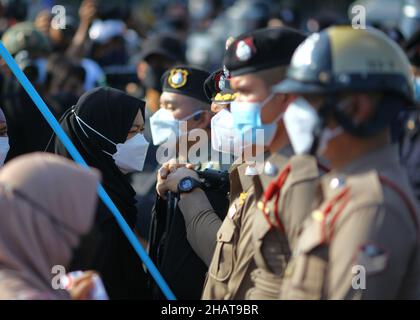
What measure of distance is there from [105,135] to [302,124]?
1975 millimetres

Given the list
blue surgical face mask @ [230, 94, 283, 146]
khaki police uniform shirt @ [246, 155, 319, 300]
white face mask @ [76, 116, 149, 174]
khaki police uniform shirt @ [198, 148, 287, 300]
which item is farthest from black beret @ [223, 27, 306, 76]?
white face mask @ [76, 116, 149, 174]

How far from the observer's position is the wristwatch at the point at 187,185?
524 centimetres

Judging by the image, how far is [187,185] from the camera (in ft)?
17.2

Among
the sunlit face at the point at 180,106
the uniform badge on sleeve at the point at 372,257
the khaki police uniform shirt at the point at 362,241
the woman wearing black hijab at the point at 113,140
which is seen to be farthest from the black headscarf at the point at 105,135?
the uniform badge on sleeve at the point at 372,257

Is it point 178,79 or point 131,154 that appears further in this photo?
point 178,79

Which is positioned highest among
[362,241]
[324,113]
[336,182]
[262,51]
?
[262,51]

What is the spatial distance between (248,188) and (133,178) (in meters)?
3.22

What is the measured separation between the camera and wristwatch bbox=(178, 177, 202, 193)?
5.24m

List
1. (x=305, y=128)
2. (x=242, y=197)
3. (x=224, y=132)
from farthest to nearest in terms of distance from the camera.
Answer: (x=224, y=132), (x=242, y=197), (x=305, y=128)

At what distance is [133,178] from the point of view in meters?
7.73

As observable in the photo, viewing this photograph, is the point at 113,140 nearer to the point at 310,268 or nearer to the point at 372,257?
the point at 310,268

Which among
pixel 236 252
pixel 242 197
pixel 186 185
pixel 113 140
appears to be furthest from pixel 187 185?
pixel 236 252

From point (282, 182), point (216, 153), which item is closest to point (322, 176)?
point (282, 182)
